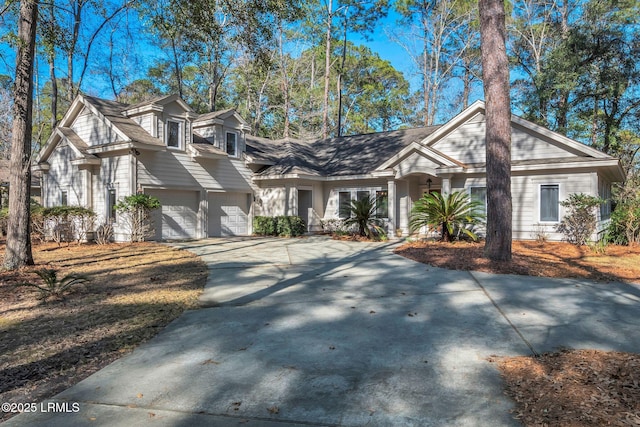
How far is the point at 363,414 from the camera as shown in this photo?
2809 millimetres

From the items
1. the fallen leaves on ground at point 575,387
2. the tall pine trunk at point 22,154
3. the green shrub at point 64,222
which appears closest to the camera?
the fallen leaves on ground at point 575,387

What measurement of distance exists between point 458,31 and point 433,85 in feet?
13.5

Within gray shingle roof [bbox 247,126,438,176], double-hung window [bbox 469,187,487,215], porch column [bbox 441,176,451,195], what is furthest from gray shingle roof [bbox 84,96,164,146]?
double-hung window [bbox 469,187,487,215]

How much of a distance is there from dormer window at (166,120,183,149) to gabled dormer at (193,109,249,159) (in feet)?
4.14

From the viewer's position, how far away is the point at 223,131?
1755 centimetres

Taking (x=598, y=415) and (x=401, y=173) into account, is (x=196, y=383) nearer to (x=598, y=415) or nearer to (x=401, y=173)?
(x=598, y=415)

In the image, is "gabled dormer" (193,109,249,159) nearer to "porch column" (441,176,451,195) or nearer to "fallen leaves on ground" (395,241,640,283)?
"porch column" (441,176,451,195)

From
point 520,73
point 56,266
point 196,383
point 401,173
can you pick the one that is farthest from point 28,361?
point 520,73

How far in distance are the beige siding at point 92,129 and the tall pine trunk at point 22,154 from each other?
599 cm

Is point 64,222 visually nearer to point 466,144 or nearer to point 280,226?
point 280,226

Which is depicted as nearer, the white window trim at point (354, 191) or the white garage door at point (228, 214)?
the white garage door at point (228, 214)

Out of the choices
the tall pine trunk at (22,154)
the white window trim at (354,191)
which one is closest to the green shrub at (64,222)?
the tall pine trunk at (22,154)

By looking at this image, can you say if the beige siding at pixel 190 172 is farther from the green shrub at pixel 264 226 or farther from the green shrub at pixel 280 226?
the green shrub at pixel 280 226

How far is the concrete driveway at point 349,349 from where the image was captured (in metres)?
2.86
